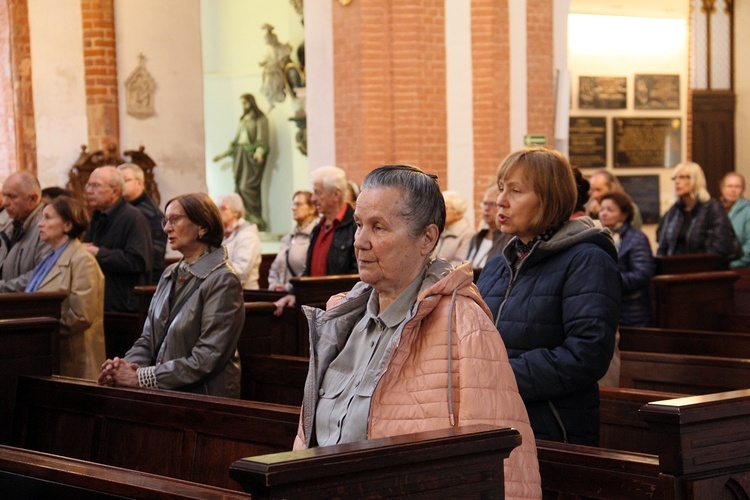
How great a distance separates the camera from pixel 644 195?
56.1 ft

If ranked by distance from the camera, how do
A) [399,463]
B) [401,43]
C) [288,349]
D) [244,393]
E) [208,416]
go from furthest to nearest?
[401,43] → [288,349] → [244,393] → [208,416] → [399,463]

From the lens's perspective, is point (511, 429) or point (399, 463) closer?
point (399, 463)

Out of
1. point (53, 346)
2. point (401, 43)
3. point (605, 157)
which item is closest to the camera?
point (53, 346)

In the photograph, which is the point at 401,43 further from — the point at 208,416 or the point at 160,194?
the point at 208,416

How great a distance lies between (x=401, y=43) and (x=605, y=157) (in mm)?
6481

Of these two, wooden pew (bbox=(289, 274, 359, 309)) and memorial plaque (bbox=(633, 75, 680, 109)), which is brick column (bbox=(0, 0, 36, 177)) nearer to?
wooden pew (bbox=(289, 274, 359, 309))

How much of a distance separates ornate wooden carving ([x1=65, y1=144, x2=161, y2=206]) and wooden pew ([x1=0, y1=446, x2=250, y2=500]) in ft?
29.1

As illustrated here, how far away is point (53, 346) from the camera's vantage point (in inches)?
211

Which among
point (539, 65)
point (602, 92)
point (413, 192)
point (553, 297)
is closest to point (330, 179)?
point (553, 297)

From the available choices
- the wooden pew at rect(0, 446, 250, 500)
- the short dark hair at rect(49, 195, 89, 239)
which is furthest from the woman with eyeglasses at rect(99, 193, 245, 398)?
the short dark hair at rect(49, 195, 89, 239)

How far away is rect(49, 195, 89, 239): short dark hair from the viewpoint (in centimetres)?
660

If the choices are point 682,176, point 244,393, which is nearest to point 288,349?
point 244,393

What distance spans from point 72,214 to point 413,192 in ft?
13.6

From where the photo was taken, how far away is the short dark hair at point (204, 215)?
16.6 feet
